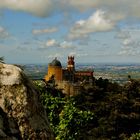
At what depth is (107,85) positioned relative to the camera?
219 feet

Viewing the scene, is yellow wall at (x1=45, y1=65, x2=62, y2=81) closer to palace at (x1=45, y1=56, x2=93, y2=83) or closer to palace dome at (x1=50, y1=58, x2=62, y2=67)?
palace at (x1=45, y1=56, x2=93, y2=83)

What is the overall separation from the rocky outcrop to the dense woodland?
2506 cm

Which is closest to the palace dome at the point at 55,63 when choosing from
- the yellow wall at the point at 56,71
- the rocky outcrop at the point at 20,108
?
the yellow wall at the point at 56,71

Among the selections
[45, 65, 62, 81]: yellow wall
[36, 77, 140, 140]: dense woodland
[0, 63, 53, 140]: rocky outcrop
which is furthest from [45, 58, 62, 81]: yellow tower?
[0, 63, 53, 140]: rocky outcrop

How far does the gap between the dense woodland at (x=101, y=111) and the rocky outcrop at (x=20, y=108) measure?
2506 centimetres

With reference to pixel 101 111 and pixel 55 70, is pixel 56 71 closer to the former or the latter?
pixel 55 70

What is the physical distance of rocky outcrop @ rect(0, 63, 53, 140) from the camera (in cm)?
754

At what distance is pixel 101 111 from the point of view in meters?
52.9

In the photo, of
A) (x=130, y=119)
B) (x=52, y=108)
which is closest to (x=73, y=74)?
(x=130, y=119)

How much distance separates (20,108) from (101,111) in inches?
1797

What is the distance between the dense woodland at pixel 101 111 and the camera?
113 feet

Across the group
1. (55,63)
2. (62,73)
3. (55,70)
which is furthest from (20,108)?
(62,73)

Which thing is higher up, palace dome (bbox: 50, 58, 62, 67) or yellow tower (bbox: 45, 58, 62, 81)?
palace dome (bbox: 50, 58, 62, 67)

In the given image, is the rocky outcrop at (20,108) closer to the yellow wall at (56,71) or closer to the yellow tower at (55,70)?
the yellow tower at (55,70)
